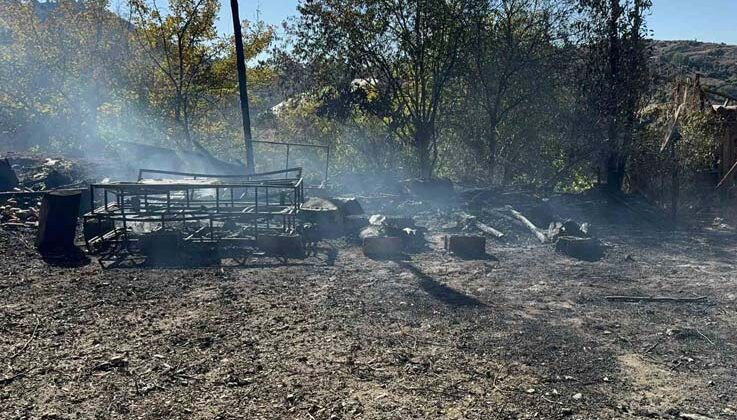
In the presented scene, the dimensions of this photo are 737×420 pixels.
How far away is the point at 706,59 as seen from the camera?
42500 millimetres

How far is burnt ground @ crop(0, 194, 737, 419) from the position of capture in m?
3.89

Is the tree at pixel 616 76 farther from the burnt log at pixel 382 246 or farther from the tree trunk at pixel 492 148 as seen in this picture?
the burnt log at pixel 382 246

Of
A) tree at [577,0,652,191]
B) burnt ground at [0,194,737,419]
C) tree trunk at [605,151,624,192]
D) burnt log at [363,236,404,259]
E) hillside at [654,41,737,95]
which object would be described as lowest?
burnt ground at [0,194,737,419]

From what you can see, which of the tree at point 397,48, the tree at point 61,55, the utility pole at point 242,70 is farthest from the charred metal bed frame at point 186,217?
the tree at point 61,55

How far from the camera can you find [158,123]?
20.0 meters

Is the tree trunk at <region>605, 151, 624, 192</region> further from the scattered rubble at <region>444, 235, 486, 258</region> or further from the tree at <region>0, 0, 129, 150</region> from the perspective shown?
the tree at <region>0, 0, 129, 150</region>

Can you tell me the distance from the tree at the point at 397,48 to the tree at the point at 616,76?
11.2 feet

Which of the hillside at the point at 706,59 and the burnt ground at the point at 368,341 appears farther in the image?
the hillside at the point at 706,59

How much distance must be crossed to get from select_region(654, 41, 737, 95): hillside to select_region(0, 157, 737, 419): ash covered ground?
101ft

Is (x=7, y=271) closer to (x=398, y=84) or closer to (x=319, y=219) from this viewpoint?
(x=319, y=219)

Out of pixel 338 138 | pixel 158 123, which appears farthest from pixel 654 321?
pixel 158 123

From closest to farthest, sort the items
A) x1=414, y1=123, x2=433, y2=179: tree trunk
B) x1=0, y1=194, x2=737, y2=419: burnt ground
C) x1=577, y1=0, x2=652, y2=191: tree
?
1. x1=0, y1=194, x2=737, y2=419: burnt ground
2. x1=577, y1=0, x2=652, y2=191: tree
3. x1=414, y1=123, x2=433, y2=179: tree trunk

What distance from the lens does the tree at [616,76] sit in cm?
1285

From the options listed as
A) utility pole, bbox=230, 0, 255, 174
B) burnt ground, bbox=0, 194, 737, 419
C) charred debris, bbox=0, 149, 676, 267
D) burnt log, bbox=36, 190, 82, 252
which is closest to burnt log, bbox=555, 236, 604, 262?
charred debris, bbox=0, 149, 676, 267
